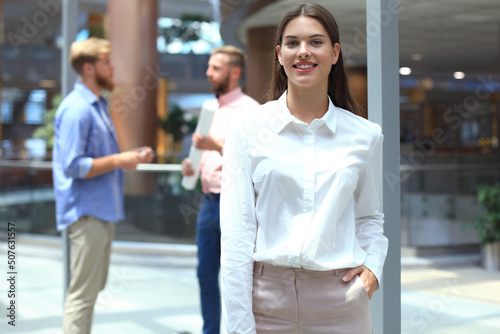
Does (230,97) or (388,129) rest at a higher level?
(230,97)

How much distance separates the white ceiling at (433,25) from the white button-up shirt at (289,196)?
21.8 ft

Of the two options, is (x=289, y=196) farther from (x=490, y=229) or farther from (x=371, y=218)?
(x=490, y=229)

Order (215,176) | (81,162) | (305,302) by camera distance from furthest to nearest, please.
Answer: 1. (215,176)
2. (81,162)
3. (305,302)

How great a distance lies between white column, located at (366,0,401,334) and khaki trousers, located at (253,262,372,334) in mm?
810

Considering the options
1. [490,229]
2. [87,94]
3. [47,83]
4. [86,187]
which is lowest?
[490,229]

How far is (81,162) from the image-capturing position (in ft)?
9.61

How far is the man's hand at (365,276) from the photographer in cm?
157

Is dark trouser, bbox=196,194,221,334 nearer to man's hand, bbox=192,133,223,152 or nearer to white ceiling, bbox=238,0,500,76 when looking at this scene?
man's hand, bbox=192,133,223,152

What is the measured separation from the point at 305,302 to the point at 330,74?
664 millimetres

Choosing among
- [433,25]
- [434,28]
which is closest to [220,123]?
[433,25]

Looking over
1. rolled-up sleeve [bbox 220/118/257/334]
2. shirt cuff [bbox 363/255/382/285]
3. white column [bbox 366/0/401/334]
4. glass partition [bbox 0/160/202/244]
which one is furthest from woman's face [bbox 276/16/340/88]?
glass partition [bbox 0/160/202/244]

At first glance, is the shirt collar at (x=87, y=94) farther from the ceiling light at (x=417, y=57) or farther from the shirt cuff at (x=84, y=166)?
the ceiling light at (x=417, y=57)

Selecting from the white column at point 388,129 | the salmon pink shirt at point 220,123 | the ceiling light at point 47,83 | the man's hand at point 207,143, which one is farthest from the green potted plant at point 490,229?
the ceiling light at point 47,83

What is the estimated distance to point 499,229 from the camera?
6594mm
